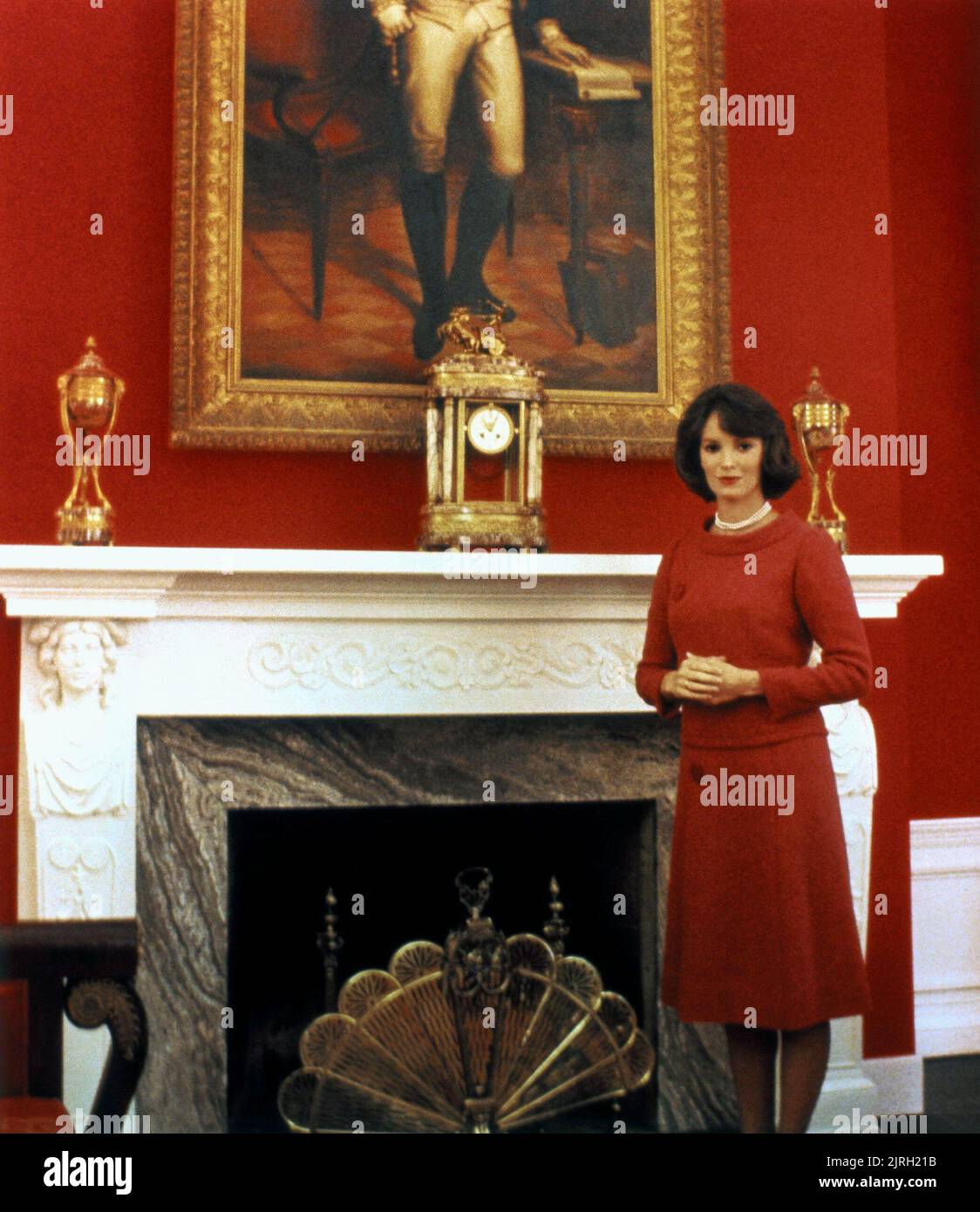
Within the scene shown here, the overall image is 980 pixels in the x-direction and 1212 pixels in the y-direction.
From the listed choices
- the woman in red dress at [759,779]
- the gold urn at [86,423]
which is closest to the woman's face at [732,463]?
the woman in red dress at [759,779]

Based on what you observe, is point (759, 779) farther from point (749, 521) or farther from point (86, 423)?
point (86, 423)

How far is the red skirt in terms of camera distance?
2.73 metres

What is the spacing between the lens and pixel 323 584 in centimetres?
335

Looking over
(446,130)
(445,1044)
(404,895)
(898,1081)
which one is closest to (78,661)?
(404,895)

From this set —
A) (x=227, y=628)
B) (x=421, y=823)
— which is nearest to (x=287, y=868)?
(x=421, y=823)

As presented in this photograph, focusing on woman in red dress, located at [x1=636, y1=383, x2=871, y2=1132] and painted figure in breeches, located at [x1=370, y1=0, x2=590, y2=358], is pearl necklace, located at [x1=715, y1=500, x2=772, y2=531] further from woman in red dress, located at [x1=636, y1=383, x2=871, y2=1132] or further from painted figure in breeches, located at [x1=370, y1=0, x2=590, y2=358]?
painted figure in breeches, located at [x1=370, y1=0, x2=590, y2=358]

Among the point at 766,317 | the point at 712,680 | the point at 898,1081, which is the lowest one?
the point at 898,1081

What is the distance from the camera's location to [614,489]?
394cm

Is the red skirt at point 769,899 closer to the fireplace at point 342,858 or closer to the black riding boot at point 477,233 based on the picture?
the fireplace at point 342,858

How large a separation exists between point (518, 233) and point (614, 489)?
81cm

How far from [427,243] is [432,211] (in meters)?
0.10

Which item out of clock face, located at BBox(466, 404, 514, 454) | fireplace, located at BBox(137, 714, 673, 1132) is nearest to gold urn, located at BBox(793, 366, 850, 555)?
fireplace, located at BBox(137, 714, 673, 1132)

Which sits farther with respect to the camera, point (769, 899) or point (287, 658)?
point (287, 658)
